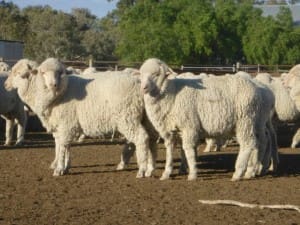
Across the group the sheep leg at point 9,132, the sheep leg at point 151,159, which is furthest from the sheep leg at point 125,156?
the sheep leg at point 9,132

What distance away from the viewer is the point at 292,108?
1778cm

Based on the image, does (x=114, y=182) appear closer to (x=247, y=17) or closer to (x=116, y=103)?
(x=116, y=103)

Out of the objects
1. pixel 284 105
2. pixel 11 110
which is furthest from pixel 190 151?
pixel 11 110

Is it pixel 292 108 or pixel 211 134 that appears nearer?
pixel 211 134

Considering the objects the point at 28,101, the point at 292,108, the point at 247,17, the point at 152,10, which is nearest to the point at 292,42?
the point at 247,17

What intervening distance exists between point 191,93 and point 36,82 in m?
3.01

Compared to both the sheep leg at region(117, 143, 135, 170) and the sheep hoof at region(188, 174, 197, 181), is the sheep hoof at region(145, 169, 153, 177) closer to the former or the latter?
the sheep hoof at region(188, 174, 197, 181)

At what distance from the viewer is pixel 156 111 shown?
42.3ft

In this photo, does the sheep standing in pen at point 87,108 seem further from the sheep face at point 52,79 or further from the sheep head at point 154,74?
the sheep head at point 154,74

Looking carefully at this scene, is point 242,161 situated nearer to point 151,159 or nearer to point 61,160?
point 151,159

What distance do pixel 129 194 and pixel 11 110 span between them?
8550mm

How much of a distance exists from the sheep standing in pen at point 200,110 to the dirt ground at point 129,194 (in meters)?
0.64

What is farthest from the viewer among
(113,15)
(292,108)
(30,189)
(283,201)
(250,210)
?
(113,15)

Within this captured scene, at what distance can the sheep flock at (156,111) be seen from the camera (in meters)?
12.8
